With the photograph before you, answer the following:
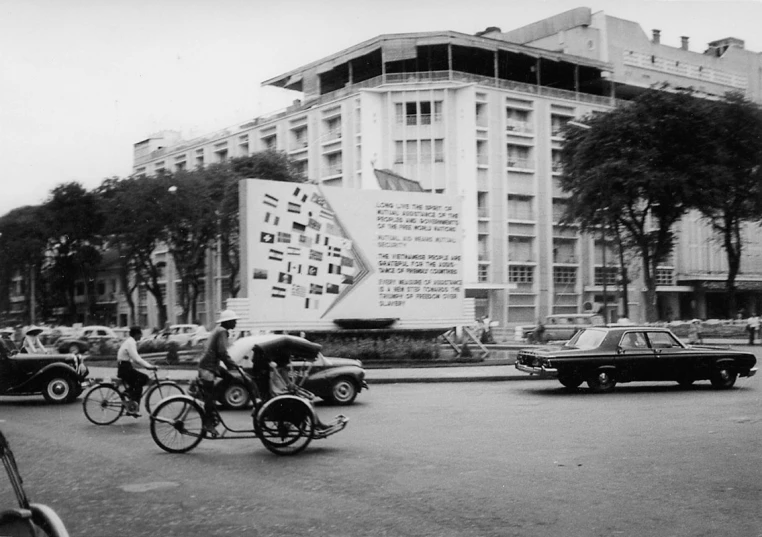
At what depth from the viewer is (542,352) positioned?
713 inches

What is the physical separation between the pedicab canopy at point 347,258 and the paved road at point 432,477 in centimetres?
1267

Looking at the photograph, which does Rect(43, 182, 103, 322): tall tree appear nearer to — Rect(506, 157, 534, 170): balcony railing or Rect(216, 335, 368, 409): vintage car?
Rect(506, 157, 534, 170): balcony railing

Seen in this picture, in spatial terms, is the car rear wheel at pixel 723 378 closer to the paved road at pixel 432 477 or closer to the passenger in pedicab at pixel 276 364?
the paved road at pixel 432 477

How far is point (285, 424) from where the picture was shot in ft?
33.1

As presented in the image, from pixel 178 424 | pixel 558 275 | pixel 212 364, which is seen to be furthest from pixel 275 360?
pixel 558 275

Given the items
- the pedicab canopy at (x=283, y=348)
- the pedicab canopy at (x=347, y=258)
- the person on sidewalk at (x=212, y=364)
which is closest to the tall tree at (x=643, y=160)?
the pedicab canopy at (x=347, y=258)

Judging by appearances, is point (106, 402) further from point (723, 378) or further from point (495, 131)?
point (495, 131)

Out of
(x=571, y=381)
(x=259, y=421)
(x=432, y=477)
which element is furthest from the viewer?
(x=571, y=381)

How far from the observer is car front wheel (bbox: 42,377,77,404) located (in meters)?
17.1

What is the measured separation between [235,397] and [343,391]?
2.17m

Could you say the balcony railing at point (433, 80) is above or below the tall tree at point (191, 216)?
above

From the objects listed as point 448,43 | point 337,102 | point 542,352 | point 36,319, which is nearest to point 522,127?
point 448,43

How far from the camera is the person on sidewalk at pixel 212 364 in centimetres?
1031

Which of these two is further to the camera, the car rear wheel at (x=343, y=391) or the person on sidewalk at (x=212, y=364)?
the car rear wheel at (x=343, y=391)
